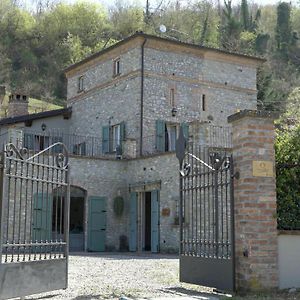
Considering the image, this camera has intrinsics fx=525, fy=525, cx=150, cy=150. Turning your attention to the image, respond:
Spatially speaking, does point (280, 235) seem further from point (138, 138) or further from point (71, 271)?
point (138, 138)

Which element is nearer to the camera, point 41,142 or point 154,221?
point 154,221

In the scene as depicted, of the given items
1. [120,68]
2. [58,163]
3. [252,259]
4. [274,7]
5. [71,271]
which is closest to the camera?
[252,259]

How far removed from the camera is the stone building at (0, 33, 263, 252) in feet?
66.0

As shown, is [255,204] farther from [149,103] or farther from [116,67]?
[116,67]

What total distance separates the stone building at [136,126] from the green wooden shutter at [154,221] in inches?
1.5

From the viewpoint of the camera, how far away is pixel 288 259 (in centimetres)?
802

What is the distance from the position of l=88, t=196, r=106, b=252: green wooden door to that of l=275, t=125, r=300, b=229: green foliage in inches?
492

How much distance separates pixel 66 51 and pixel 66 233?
4140cm

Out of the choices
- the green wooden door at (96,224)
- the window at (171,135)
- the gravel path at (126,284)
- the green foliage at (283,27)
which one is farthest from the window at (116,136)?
the green foliage at (283,27)

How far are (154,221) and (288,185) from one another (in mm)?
11846

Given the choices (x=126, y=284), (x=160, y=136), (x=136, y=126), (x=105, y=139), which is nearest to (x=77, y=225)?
(x=105, y=139)

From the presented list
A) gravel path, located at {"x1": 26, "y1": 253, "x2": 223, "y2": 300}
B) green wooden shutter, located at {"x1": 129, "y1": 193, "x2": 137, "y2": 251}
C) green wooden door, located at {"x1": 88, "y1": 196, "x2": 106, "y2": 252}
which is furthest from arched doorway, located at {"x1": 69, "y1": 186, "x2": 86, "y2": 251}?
gravel path, located at {"x1": 26, "y1": 253, "x2": 223, "y2": 300}

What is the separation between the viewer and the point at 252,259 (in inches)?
305

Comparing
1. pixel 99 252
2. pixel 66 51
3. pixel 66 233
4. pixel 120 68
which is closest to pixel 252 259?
pixel 66 233
